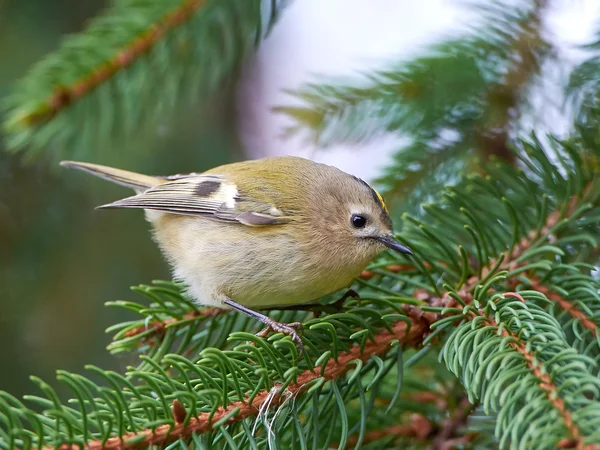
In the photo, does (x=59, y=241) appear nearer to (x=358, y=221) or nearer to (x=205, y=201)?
(x=205, y=201)

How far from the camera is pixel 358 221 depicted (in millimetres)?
1664

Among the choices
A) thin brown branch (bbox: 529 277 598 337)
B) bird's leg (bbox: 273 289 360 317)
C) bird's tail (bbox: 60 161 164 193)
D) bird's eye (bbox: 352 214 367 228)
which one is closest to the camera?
thin brown branch (bbox: 529 277 598 337)

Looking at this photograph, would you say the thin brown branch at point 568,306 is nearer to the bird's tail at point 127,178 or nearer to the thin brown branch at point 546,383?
the thin brown branch at point 546,383

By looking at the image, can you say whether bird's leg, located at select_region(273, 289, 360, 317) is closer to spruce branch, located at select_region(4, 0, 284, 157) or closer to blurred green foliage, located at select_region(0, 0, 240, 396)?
spruce branch, located at select_region(4, 0, 284, 157)

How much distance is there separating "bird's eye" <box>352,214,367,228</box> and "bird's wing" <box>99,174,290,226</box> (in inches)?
6.9

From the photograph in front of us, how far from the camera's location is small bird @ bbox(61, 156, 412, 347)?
154 cm

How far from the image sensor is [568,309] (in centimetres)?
112

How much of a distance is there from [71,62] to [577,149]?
3.97 feet

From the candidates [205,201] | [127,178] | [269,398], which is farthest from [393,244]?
[127,178]

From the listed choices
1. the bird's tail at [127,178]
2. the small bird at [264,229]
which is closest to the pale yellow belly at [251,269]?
the small bird at [264,229]

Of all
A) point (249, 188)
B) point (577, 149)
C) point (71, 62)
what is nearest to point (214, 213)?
point (249, 188)

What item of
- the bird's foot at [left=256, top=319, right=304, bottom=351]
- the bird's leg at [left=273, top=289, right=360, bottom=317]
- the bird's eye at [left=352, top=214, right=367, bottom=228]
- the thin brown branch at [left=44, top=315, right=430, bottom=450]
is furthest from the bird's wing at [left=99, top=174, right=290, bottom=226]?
the thin brown branch at [left=44, top=315, right=430, bottom=450]

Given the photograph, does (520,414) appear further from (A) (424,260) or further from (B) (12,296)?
(B) (12,296)

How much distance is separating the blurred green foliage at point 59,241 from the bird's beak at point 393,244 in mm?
1025
